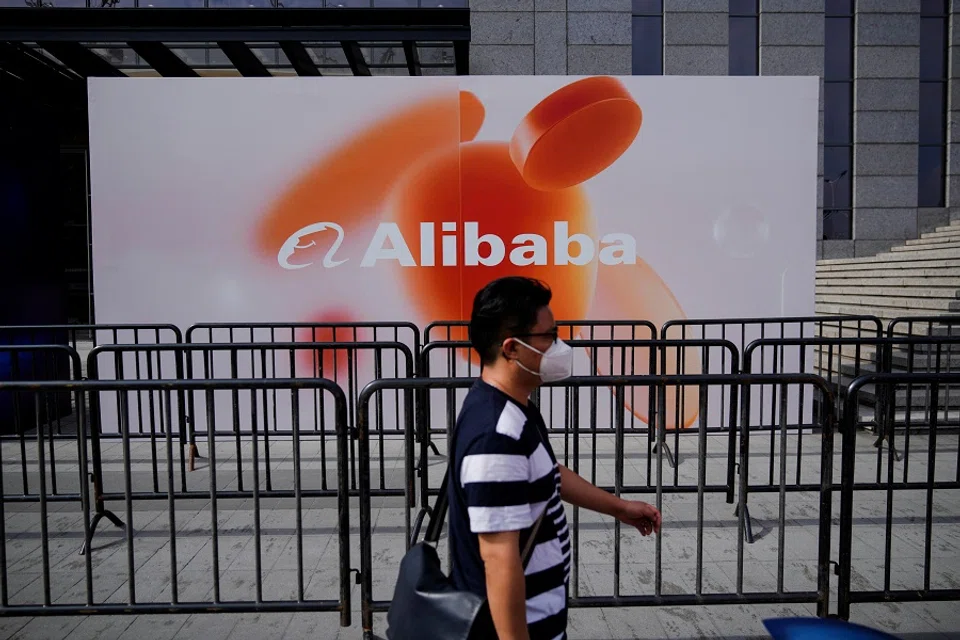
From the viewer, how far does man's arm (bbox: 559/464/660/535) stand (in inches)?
91.8

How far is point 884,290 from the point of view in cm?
1230

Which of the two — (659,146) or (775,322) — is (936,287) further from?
(659,146)

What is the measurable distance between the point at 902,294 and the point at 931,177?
885 centimetres

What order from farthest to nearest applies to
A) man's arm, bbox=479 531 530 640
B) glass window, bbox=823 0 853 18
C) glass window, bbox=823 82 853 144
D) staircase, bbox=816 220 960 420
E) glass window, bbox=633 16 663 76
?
glass window, bbox=823 82 853 144
glass window, bbox=823 0 853 18
glass window, bbox=633 16 663 76
staircase, bbox=816 220 960 420
man's arm, bbox=479 531 530 640

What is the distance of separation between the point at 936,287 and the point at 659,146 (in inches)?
278

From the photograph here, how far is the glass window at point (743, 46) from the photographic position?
1695cm

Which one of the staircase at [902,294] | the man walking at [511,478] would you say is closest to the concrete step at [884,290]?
the staircase at [902,294]

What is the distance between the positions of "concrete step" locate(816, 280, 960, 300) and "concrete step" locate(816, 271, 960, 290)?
30 millimetres

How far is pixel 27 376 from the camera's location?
8586 mm

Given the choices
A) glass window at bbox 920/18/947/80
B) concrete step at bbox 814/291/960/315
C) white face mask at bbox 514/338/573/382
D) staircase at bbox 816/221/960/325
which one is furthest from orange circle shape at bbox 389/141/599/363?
glass window at bbox 920/18/947/80

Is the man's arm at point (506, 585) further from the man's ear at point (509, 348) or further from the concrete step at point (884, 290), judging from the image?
the concrete step at point (884, 290)

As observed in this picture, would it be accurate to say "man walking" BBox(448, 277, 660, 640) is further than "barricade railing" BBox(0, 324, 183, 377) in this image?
No

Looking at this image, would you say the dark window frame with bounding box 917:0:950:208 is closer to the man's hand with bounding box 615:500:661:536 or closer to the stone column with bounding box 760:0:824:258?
the stone column with bounding box 760:0:824:258

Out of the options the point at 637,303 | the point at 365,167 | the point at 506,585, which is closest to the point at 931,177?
the point at 637,303
